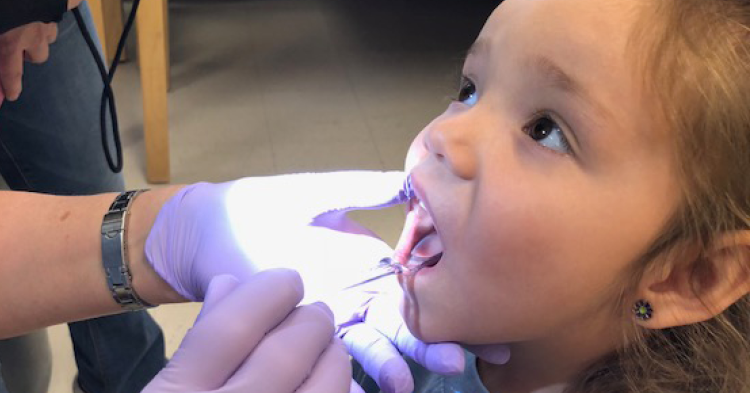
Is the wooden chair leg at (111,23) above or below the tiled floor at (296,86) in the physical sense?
above

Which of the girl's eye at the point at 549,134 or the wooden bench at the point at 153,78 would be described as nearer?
the girl's eye at the point at 549,134

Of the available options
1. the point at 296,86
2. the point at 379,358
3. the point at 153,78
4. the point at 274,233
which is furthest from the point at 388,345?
the point at 296,86

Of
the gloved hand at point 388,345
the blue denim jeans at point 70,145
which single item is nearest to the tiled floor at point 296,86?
the blue denim jeans at point 70,145

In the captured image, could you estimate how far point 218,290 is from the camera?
2.44 feet

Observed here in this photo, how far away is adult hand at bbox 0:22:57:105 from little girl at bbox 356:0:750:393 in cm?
56

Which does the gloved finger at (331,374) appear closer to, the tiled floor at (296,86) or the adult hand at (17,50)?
the adult hand at (17,50)

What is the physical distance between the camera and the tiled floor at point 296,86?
7.18 feet

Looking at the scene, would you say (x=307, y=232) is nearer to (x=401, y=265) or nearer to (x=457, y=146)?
(x=401, y=265)

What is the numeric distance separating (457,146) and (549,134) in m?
0.08

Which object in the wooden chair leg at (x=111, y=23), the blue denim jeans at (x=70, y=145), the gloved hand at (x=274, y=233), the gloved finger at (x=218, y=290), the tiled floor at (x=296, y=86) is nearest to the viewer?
the gloved finger at (x=218, y=290)

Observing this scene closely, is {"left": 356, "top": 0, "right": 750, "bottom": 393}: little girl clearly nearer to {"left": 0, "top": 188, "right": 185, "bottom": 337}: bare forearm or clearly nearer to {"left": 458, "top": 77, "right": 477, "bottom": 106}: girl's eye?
{"left": 458, "top": 77, "right": 477, "bottom": 106}: girl's eye

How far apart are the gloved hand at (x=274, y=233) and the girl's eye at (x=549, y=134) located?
0.27 metres

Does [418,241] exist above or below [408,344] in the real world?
above

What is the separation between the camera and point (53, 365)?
1589 mm
